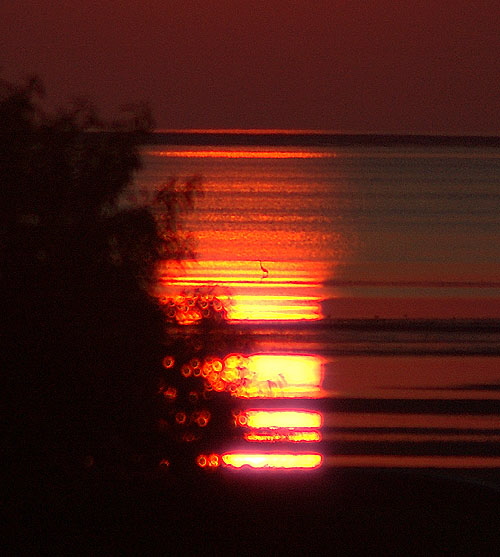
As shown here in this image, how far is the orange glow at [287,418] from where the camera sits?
7.30 meters

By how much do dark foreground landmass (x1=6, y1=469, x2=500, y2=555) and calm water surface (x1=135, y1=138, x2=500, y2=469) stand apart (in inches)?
18.6

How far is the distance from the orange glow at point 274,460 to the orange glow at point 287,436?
9cm

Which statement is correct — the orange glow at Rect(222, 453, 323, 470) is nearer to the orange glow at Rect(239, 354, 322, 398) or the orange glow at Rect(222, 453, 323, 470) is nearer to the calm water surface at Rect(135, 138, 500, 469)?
the calm water surface at Rect(135, 138, 500, 469)

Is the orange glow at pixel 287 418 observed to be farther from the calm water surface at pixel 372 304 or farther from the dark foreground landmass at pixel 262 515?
the dark foreground landmass at pixel 262 515

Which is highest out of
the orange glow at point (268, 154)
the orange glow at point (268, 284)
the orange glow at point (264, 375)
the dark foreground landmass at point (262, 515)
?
the orange glow at point (268, 154)

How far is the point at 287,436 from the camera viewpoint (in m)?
6.26

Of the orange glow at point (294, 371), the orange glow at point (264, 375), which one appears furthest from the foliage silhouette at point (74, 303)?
the orange glow at point (294, 371)

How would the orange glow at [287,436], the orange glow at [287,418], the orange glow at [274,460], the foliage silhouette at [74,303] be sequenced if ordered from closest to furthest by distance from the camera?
the foliage silhouette at [74,303], the orange glow at [274,460], the orange glow at [287,436], the orange glow at [287,418]

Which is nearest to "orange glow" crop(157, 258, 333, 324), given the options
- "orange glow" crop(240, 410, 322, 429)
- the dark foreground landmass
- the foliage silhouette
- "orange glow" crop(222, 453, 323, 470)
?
"orange glow" crop(240, 410, 322, 429)

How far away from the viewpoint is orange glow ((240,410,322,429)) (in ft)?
24.0

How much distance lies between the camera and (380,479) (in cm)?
525

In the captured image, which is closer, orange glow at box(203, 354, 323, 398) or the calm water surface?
orange glow at box(203, 354, 323, 398)

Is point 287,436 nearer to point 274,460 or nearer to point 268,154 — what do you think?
point 274,460

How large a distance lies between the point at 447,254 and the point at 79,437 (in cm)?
1523
